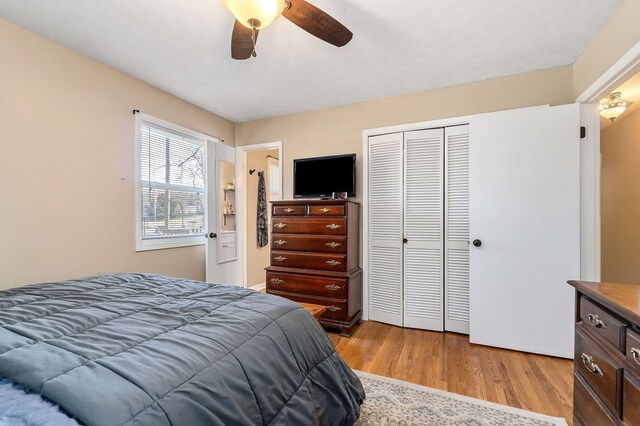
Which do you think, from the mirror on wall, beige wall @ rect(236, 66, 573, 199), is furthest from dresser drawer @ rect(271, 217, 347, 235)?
the mirror on wall

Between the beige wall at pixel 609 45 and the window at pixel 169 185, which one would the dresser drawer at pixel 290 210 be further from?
the beige wall at pixel 609 45

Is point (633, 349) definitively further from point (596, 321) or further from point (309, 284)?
point (309, 284)

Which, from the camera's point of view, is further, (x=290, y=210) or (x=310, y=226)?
(x=290, y=210)

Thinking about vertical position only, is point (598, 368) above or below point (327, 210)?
below

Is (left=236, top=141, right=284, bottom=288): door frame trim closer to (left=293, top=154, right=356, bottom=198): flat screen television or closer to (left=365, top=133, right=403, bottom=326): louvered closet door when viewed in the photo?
(left=293, top=154, right=356, bottom=198): flat screen television

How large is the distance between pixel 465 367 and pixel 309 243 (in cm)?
172

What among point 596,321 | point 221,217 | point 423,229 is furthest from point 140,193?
point 596,321

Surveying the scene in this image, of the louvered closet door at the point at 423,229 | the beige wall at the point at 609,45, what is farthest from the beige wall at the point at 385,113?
the louvered closet door at the point at 423,229

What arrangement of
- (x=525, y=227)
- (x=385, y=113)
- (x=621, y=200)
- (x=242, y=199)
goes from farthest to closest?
(x=242, y=199) < (x=621, y=200) < (x=385, y=113) < (x=525, y=227)

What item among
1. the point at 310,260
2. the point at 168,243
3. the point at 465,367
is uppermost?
the point at 168,243

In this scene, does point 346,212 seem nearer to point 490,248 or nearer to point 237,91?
point 490,248

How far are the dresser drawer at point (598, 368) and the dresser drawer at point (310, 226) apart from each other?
1913 mm

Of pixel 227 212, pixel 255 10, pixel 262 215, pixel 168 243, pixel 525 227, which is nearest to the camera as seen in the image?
pixel 255 10

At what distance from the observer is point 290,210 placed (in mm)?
3119
